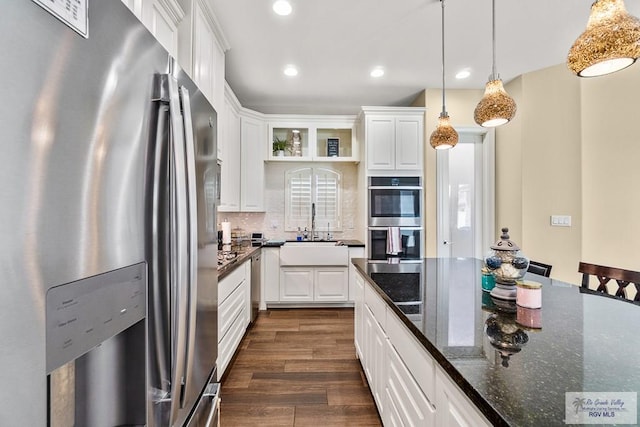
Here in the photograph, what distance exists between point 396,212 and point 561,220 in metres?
1.76

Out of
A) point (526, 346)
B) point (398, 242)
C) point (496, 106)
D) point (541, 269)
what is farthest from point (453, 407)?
point (398, 242)

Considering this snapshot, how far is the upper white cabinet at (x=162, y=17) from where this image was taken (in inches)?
59.8

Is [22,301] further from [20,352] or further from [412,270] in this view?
[412,270]

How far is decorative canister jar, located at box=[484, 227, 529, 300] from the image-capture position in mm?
1267

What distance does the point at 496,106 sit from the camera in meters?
1.79

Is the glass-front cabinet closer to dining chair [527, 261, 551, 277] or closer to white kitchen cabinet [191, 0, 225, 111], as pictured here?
white kitchen cabinet [191, 0, 225, 111]

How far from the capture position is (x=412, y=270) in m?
1.95

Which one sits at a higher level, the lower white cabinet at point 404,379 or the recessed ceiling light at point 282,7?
the recessed ceiling light at point 282,7

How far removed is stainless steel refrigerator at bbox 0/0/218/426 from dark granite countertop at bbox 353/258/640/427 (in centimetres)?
73

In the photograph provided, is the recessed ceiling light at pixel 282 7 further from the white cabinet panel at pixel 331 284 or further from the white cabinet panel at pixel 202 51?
the white cabinet panel at pixel 331 284

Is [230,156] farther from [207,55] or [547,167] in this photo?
[547,167]

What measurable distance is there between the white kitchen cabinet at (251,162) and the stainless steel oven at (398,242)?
1.61 metres

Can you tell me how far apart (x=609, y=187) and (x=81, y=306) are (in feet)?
13.7

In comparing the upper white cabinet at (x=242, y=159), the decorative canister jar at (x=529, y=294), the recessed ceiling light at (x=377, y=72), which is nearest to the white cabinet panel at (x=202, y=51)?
the upper white cabinet at (x=242, y=159)
